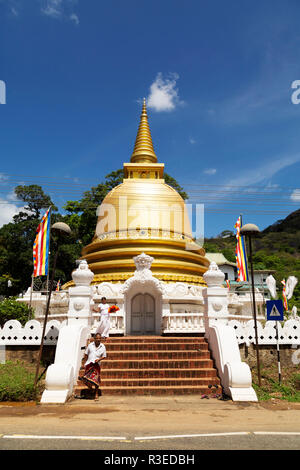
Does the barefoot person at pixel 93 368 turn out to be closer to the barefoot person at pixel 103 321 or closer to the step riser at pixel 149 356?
the step riser at pixel 149 356

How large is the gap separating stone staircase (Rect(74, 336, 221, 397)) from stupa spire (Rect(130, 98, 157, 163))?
18764mm

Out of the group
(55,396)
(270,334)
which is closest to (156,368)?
(55,396)

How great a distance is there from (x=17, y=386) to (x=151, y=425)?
434cm

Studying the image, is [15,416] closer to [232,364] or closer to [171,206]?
[232,364]

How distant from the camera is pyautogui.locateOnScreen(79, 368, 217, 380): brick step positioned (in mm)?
10633

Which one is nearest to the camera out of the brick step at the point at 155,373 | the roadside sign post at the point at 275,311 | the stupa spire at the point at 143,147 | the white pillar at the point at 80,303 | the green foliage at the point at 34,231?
the brick step at the point at 155,373

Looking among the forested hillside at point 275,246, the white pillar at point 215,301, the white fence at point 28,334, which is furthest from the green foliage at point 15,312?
the forested hillside at point 275,246

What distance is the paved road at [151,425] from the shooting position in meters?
5.55

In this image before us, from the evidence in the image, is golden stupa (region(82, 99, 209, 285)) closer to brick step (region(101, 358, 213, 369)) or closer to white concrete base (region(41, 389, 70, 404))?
brick step (region(101, 358, 213, 369))

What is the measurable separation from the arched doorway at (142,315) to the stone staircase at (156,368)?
4.25m

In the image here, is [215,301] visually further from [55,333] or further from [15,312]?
[15,312]
